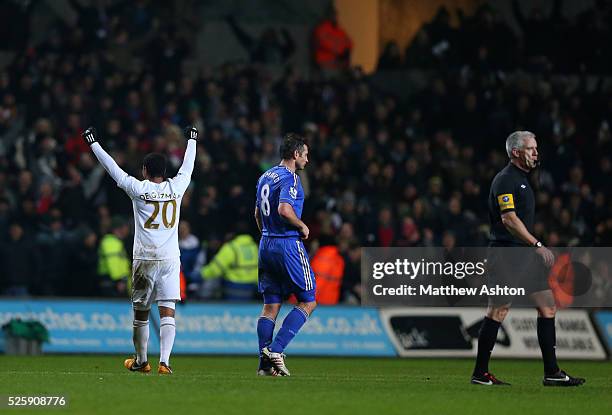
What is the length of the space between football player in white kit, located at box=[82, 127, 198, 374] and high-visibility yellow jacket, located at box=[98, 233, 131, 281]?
7687 mm

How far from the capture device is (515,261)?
41.3 ft

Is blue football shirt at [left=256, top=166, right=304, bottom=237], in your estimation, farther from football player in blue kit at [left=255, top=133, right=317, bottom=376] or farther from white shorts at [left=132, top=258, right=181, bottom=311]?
white shorts at [left=132, top=258, right=181, bottom=311]

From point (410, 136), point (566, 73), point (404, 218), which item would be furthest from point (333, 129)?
point (566, 73)

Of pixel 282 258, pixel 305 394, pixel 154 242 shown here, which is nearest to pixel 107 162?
pixel 154 242

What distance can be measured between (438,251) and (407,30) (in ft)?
31.5

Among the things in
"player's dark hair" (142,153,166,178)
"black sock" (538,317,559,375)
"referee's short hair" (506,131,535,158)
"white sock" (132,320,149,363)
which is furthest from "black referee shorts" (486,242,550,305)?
"white sock" (132,320,149,363)

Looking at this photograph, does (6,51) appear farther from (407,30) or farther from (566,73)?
(566,73)

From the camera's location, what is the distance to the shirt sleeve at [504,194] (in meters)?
12.5

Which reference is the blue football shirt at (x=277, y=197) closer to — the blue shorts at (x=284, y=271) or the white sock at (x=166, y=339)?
the blue shorts at (x=284, y=271)

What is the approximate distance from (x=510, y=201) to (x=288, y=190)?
7.13ft

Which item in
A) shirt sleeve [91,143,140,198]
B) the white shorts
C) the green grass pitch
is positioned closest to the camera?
the green grass pitch

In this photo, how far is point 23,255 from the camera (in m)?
21.3

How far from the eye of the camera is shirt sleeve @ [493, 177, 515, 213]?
12.5 m

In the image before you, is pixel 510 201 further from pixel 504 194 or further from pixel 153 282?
pixel 153 282
